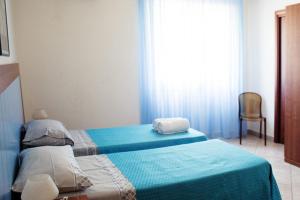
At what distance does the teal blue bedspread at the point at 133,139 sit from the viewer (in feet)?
9.77

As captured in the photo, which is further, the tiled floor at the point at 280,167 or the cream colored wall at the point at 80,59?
the cream colored wall at the point at 80,59

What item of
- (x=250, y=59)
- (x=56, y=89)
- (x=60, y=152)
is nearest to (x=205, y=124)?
(x=250, y=59)

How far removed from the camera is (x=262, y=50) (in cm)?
493

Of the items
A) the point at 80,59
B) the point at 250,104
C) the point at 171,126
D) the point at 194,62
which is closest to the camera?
the point at 171,126

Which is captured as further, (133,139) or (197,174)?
(133,139)

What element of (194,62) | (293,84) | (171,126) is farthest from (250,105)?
(171,126)

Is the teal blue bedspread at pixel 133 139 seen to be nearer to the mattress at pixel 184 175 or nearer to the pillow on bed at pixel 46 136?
the mattress at pixel 184 175

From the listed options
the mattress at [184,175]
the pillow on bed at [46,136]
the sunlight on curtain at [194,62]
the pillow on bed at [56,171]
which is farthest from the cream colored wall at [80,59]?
the pillow on bed at [56,171]

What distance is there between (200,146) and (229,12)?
9.43 feet

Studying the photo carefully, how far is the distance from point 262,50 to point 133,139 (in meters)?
2.97

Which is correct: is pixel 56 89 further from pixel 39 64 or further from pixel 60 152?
pixel 60 152

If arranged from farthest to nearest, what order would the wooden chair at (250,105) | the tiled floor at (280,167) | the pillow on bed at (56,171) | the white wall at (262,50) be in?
the wooden chair at (250,105), the white wall at (262,50), the tiled floor at (280,167), the pillow on bed at (56,171)

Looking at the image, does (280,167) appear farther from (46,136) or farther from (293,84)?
(46,136)

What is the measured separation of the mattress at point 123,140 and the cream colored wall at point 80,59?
2.78ft
